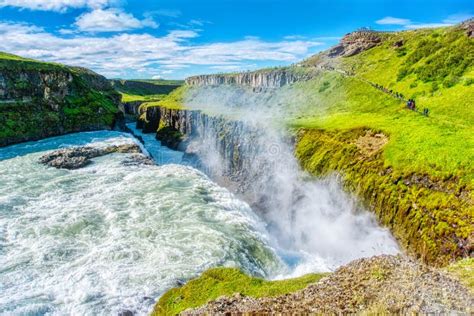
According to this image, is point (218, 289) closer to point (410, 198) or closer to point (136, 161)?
point (410, 198)

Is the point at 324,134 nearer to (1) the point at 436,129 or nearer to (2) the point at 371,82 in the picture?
(1) the point at 436,129

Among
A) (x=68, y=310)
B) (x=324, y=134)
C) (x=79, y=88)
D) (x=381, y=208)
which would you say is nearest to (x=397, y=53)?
(x=324, y=134)

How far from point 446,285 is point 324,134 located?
2968 cm

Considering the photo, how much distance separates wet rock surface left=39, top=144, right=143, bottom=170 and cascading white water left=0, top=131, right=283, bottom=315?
5.24 meters

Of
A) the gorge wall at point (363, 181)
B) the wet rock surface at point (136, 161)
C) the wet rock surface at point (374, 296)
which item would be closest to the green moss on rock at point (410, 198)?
the gorge wall at point (363, 181)

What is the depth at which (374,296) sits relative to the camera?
11.5m

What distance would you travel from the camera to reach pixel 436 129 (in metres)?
30.8

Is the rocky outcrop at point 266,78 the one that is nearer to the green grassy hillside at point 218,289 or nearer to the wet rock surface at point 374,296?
the green grassy hillside at point 218,289

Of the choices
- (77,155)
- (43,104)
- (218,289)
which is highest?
(43,104)

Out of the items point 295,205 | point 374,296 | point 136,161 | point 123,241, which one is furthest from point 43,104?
point 374,296

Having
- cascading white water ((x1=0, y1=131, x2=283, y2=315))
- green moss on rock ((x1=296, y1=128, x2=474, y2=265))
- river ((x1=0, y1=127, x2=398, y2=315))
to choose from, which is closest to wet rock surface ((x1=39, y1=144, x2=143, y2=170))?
cascading white water ((x1=0, y1=131, x2=283, y2=315))

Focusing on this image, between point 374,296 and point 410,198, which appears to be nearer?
point 374,296

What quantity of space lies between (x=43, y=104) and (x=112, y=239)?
7659cm

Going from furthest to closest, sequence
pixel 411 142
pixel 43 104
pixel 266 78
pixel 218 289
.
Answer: pixel 266 78
pixel 43 104
pixel 411 142
pixel 218 289
